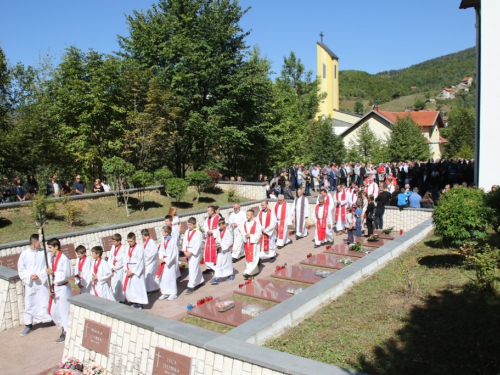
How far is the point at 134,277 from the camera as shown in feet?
30.7

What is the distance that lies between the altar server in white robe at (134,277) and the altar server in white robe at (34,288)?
1.56 meters

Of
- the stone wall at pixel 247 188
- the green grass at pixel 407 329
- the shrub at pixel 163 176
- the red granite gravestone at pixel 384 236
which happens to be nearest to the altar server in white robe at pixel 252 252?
the green grass at pixel 407 329

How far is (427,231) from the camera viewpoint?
13.1 m

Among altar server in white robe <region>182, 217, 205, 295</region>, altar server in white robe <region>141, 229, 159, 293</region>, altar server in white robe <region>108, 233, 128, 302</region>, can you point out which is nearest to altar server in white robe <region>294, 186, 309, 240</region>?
altar server in white robe <region>182, 217, 205, 295</region>

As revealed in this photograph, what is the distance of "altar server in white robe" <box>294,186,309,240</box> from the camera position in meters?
15.5

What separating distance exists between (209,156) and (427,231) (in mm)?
16277

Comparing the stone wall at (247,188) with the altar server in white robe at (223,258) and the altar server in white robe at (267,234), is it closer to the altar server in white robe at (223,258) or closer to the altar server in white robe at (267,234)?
the altar server in white robe at (267,234)

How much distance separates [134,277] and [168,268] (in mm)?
909

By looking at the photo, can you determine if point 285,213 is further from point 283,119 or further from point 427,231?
point 283,119

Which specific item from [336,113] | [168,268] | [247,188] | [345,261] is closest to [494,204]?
[345,261]

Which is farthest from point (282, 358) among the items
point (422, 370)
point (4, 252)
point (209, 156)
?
point (209, 156)

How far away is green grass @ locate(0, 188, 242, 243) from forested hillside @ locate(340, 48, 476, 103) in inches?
4370

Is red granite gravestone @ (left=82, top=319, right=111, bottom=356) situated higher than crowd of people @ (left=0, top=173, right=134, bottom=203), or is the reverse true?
crowd of people @ (left=0, top=173, right=134, bottom=203)

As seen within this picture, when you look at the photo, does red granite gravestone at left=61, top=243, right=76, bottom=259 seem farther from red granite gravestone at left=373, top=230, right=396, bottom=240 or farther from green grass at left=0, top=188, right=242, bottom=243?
red granite gravestone at left=373, top=230, right=396, bottom=240
